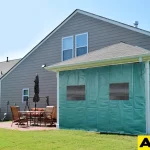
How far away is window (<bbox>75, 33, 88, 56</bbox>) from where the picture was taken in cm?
1697

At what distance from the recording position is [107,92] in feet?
39.7

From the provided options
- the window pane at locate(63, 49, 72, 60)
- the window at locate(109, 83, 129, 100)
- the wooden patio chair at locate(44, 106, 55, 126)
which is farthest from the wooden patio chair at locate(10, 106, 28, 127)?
the window at locate(109, 83, 129, 100)

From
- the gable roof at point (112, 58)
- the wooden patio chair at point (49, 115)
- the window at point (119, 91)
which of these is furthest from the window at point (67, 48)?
the window at point (119, 91)

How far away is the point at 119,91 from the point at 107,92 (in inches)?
21.7

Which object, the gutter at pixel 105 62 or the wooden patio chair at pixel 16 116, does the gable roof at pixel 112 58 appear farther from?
the wooden patio chair at pixel 16 116

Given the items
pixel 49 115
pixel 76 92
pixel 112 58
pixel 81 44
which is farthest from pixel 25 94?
pixel 112 58

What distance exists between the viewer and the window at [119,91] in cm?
1158

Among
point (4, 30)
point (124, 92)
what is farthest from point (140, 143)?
point (4, 30)

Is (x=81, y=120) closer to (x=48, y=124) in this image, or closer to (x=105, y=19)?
(x=48, y=124)

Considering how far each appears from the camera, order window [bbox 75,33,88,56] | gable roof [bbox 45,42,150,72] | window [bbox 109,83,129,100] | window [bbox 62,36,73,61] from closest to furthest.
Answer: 1. gable roof [bbox 45,42,150,72]
2. window [bbox 109,83,129,100]
3. window [bbox 75,33,88,56]
4. window [bbox 62,36,73,61]

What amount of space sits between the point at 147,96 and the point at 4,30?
10.7 meters

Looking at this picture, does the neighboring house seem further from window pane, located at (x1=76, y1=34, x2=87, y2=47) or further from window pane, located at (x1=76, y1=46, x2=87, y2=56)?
window pane, located at (x1=76, y1=34, x2=87, y2=47)

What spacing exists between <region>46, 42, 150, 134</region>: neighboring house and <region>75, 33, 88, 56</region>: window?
353cm

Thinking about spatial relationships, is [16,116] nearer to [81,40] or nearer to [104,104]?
[81,40]
